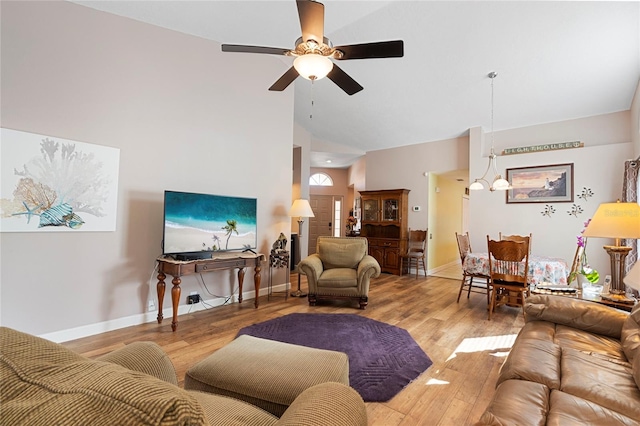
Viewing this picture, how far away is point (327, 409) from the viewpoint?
2.80 feet

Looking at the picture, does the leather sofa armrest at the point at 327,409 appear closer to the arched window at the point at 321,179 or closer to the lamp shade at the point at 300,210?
the lamp shade at the point at 300,210

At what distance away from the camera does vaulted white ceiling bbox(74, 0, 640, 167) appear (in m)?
3.10

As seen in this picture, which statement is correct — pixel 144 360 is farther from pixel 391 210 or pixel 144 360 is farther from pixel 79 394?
pixel 391 210

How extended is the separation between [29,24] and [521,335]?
469 centimetres

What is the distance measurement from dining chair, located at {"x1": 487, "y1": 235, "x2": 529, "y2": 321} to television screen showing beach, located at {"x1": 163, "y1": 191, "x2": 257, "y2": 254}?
3105 millimetres

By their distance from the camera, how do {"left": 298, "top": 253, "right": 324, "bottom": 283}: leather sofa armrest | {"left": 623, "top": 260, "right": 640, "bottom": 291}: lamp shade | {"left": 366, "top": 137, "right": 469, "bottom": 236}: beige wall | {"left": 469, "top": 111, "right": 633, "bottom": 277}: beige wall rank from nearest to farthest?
{"left": 623, "top": 260, "right": 640, "bottom": 291}: lamp shade
{"left": 298, "top": 253, "right": 324, "bottom": 283}: leather sofa armrest
{"left": 469, "top": 111, "right": 633, "bottom": 277}: beige wall
{"left": 366, "top": 137, "right": 469, "bottom": 236}: beige wall

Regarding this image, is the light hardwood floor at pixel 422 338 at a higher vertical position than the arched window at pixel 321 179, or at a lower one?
lower

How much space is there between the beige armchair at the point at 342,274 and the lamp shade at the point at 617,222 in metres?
2.24

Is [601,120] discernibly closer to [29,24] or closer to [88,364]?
[88,364]

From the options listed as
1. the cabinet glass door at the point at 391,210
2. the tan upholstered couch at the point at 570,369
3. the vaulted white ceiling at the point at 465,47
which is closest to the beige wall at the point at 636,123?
the vaulted white ceiling at the point at 465,47

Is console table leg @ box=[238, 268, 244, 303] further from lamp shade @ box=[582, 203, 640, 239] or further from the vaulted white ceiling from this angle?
lamp shade @ box=[582, 203, 640, 239]

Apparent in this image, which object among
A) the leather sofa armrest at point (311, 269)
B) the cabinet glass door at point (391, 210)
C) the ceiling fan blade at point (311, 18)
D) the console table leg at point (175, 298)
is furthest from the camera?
the cabinet glass door at point (391, 210)

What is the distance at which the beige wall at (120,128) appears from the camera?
8.32ft

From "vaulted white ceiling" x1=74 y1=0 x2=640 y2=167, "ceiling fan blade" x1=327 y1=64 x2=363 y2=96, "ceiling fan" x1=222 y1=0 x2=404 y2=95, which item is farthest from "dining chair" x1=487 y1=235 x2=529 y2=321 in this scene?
"ceiling fan" x1=222 y1=0 x2=404 y2=95
